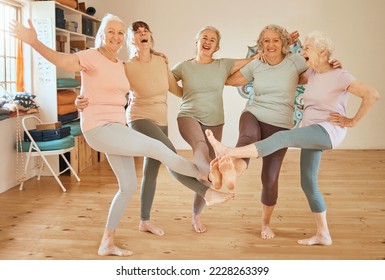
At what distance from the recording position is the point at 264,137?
11.6ft

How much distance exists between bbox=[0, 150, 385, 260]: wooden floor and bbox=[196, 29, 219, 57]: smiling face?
1479 millimetres

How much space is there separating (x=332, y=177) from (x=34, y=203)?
3.65 metres

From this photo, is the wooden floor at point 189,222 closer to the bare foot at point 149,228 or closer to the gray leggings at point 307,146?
the bare foot at point 149,228

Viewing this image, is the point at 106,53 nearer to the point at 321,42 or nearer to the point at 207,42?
the point at 207,42

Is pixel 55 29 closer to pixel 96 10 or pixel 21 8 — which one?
pixel 21 8

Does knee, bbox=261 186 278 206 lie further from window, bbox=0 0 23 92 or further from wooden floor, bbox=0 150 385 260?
window, bbox=0 0 23 92

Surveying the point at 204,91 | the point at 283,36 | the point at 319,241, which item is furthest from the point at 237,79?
the point at 319,241

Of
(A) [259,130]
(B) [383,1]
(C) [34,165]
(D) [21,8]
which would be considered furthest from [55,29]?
(B) [383,1]

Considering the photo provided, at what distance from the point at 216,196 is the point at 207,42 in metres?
1.21

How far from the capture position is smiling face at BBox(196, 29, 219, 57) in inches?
140

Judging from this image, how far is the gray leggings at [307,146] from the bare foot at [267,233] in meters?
0.42

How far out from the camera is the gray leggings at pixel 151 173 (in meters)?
3.18

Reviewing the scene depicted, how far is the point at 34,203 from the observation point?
4895 mm

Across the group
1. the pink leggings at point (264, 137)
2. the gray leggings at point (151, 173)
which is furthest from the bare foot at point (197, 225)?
the pink leggings at point (264, 137)
